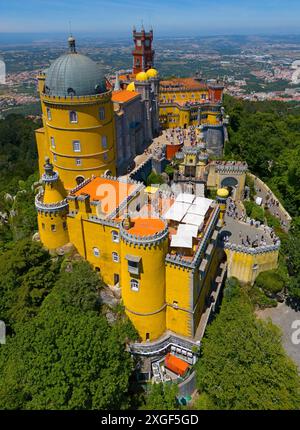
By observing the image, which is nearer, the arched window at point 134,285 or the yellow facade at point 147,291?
the yellow facade at point 147,291

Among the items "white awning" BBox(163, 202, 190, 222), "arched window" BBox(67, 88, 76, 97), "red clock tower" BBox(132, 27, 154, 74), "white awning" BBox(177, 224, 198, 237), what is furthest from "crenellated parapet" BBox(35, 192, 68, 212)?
"red clock tower" BBox(132, 27, 154, 74)

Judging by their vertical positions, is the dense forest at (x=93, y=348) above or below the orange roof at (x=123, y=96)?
below

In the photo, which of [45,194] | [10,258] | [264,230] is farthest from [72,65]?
[264,230]

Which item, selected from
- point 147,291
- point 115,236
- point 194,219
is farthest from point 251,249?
point 115,236

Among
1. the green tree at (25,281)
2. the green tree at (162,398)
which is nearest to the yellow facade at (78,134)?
the green tree at (25,281)

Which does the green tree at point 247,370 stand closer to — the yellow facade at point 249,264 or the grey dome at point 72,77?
the yellow facade at point 249,264

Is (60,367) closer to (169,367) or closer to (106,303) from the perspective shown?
(106,303)
